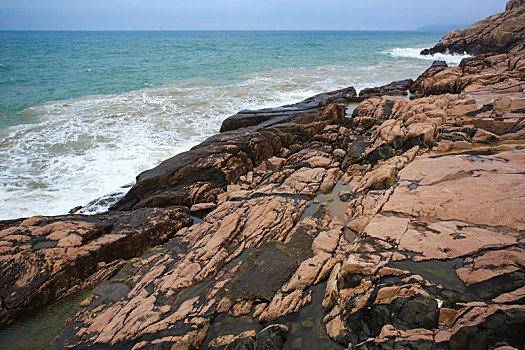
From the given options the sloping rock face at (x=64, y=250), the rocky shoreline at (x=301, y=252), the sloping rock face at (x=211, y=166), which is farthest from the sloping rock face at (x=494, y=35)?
the sloping rock face at (x=64, y=250)

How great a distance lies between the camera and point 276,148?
14594 millimetres

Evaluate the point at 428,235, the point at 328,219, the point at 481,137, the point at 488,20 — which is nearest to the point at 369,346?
the point at 428,235

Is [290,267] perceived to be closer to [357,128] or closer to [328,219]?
[328,219]

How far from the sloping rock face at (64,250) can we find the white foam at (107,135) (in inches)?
114

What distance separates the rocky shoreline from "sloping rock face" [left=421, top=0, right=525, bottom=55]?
Answer: 128ft

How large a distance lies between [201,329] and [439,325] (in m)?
4.62

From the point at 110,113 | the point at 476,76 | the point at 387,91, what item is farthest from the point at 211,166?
the point at 476,76

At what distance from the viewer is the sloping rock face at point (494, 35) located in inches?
1532

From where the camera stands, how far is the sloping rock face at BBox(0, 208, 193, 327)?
22.9ft

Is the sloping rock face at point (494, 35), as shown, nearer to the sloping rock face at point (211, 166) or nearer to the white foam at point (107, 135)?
the white foam at point (107, 135)

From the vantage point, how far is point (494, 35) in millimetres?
42562

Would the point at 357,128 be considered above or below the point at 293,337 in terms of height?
above

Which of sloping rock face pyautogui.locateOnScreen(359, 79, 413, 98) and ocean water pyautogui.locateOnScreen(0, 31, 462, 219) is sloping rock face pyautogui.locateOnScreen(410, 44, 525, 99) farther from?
ocean water pyautogui.locateOnScreen(0, 31, 462, 219)

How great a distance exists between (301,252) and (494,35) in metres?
55.4
